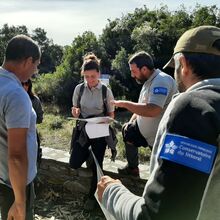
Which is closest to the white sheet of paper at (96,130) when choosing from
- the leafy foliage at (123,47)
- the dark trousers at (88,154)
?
the dark trousers at (88,154)

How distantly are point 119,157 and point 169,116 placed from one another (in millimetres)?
4320

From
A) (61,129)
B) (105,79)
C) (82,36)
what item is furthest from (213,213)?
(82,36)

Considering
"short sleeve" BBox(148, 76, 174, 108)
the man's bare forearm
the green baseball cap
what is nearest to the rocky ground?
"short sleeve" BBox(148, 76, 174, 108)

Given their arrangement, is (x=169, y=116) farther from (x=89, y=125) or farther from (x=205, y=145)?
(x=89, y=125)

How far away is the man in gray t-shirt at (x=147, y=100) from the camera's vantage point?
3688mm

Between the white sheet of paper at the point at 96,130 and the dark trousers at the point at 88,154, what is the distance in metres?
0.18

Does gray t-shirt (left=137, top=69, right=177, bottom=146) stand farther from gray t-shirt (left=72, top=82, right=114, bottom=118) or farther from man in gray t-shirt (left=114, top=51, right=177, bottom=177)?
gray t-shirt (left=72, top=82, right=114, bottom=118)

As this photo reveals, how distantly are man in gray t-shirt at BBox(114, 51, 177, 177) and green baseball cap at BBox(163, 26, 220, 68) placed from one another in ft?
6.67

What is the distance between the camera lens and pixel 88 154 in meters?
4.60

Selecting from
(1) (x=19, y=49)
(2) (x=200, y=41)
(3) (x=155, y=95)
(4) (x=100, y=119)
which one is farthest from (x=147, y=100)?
(2) (x=200, y=41)

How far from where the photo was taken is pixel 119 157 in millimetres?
5660

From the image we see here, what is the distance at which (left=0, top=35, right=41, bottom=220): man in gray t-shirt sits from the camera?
2371mm

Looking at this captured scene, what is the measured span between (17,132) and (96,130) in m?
1.93

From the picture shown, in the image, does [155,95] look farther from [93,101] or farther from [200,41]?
[200,41]
